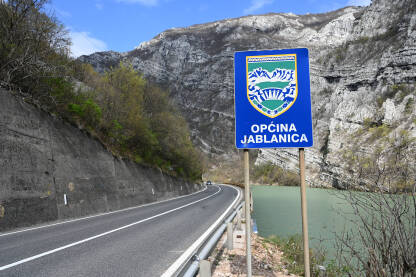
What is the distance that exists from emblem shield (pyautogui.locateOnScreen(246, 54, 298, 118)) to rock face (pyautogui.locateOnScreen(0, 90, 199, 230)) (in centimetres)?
990

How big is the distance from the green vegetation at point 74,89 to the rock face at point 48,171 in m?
1.03

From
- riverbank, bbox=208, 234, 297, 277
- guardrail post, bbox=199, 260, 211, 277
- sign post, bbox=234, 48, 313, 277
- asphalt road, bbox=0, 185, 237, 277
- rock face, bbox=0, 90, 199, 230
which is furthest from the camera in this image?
rock face, bbox=0, 90, 199, 230

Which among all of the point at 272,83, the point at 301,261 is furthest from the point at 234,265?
the point at 272,83

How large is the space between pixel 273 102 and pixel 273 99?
36 mm

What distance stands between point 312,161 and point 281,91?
9194cm

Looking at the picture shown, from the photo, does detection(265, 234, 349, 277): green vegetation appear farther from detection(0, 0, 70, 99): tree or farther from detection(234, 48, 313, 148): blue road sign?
detection(0, 0, 70, 99): tree

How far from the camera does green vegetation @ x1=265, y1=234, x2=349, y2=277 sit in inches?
263

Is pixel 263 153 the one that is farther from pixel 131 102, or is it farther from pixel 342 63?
pixel 131 102

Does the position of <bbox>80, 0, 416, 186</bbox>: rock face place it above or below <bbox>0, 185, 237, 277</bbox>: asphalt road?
above

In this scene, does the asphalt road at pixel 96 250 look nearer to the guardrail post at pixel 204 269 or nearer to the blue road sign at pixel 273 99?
the guardrail post at pixel 204 269

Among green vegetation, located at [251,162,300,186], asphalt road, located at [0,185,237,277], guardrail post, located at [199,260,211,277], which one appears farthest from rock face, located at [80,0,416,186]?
guardrail post, located at [199,260,211,277]

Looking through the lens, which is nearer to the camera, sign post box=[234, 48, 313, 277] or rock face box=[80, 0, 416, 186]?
sign post box=[234, 48, 313, 277]

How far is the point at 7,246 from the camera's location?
21.8 feet

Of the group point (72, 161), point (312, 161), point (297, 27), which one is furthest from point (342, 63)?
point (72, 161)
